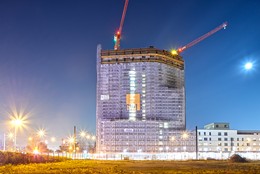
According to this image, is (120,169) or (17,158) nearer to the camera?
(120,169)

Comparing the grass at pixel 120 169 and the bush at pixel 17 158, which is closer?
the grass at pixel 120 169

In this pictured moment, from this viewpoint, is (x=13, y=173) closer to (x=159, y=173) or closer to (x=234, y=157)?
(x=159, y=173)

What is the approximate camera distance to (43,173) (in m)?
47.2

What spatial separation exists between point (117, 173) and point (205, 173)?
1020cm

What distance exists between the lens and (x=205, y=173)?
48688 mm

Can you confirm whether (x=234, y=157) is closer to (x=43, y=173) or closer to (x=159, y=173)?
(x=159, y=173)

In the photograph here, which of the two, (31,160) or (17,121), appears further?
(17,121)

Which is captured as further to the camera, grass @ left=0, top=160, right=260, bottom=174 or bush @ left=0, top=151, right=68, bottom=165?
bush @ left=0, top=151, right=68, bottom=165

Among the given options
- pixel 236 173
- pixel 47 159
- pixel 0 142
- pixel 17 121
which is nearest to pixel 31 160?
pixel 47 159

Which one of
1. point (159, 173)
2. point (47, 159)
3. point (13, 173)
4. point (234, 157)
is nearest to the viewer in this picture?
point (13, 173)

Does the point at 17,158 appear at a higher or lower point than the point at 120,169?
higher

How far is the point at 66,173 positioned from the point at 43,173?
2660mm

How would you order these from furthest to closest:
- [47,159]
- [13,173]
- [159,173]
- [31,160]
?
[47,159] < [31,160] < [159,173] < [13,173]

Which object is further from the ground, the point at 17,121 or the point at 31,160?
the point at 17,121
